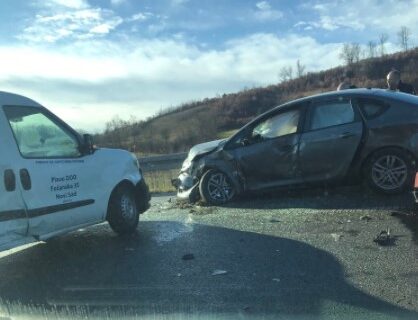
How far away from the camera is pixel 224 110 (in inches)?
2753

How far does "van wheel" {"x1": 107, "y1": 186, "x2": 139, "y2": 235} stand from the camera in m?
7.95

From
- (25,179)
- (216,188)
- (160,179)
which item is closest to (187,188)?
(216,188)

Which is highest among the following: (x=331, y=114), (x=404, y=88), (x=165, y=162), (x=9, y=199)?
(x=404, y=88)

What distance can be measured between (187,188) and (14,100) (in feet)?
15.0

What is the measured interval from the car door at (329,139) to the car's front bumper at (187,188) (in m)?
2.12

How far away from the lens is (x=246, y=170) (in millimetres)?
9766

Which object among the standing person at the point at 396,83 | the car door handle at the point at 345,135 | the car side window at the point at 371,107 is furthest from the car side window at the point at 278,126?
the standing person at the point at 396,83

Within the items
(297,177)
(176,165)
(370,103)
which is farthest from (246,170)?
(176,165)

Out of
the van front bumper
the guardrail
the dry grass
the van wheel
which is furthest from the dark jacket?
the guardrail

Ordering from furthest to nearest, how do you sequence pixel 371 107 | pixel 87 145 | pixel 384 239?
1. pixel 371 107
2. pixel 87 145
3. pixel 384 239

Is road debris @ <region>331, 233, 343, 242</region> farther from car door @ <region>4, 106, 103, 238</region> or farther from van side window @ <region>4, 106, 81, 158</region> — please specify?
van side window @ <region>4, 106, 81, 158</region>

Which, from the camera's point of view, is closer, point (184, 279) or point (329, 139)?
point (184, 279)

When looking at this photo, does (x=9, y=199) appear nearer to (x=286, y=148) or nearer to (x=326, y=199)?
(x=286, y=148)

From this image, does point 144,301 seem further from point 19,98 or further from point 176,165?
point 176,165
